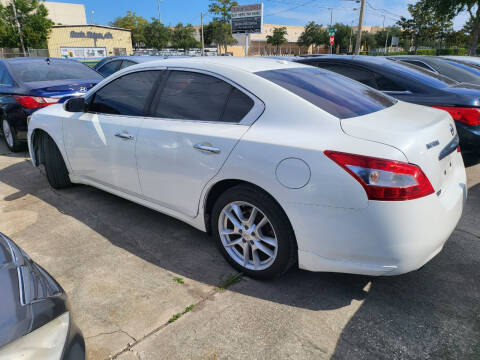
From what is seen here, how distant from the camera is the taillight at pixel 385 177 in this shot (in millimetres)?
1973

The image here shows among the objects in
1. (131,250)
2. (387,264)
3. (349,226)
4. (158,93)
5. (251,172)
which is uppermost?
(158,93)

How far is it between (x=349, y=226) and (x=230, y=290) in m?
1.00

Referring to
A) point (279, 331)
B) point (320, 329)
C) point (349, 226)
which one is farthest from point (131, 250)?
point (349, 226)

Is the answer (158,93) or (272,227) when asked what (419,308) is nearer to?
(272,227)

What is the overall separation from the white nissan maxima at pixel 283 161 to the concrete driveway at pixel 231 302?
0.31 m

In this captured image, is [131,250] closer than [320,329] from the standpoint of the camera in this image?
No

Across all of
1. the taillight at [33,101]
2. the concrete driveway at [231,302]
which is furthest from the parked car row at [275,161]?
the taillight at [33,101]

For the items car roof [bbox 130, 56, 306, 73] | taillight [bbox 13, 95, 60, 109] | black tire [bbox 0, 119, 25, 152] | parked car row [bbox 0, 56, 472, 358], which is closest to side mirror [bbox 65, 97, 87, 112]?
parked car row [bbox 0, 56, 472, 358]

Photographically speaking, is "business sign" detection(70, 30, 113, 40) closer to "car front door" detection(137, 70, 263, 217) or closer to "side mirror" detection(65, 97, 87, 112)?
"side mirror" detection(65, 97, 87, 112)

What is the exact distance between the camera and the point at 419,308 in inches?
93.0

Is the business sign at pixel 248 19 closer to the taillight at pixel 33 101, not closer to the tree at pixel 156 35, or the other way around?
the taillight at pixel 33 101

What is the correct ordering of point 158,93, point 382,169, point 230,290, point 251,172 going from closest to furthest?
1. point 382,169
2. point 251,172
3. point 230,290
4. point 158,93

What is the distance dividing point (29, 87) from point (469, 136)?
6.11 metres

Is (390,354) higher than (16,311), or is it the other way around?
(16,311)
